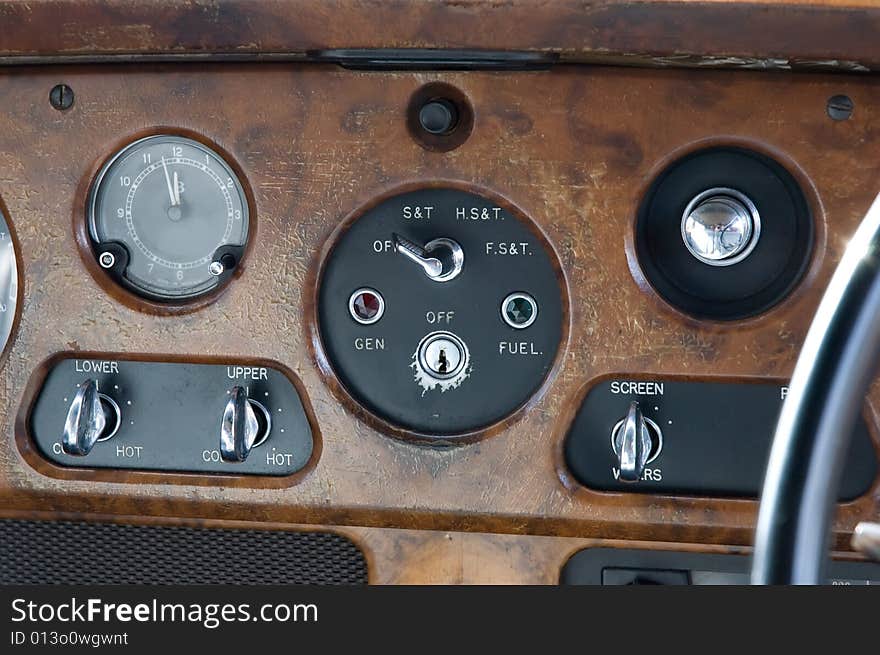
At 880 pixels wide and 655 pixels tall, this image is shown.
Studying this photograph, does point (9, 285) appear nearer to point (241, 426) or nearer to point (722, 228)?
point (241, 426)

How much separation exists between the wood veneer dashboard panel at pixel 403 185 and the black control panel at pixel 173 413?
0.03 metres

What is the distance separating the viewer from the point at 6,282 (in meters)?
1.53

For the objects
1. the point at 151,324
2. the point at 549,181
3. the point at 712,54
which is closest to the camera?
the point at 712,54

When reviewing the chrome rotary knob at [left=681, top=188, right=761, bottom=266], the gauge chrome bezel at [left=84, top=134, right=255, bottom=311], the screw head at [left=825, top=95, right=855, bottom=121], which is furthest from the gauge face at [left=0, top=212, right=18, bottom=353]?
the screw head at [left=825, top=95, right=855, bottom=121]

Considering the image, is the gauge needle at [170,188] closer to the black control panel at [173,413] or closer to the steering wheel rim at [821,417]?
the black control panel at [173,413]

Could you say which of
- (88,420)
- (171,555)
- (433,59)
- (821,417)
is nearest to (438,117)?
(433,59)

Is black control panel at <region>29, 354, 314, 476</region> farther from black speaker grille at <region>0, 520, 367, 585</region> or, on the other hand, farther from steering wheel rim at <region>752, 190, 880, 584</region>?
steering wheel rim at <region>752, 190, 880, 584</region>

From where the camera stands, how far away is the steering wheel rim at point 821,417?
0.66 m

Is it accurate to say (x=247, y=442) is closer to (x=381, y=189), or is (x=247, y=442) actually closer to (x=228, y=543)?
(x=228, y=543)

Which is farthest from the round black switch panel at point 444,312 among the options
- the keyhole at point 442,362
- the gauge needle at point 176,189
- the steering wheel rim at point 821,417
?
the steering wheel rim at point 821,417

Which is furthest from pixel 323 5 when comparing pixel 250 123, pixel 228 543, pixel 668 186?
pixel 228 543

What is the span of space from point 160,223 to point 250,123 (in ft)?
0.60

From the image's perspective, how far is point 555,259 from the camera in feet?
4.52

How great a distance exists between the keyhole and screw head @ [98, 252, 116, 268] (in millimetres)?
440
